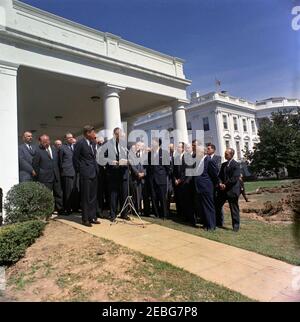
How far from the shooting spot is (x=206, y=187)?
7.76 meters

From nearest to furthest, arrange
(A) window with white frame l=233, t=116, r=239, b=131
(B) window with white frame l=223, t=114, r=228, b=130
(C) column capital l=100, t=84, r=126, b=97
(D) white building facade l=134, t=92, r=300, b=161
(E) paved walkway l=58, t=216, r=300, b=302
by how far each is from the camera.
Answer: (E) paved walkway l=58, t=216, r=300, b=302 → (C) column capital l=100, t=84, r=126, b=97 → (D) white building facade l=134, t=92, r=300, b=161 → (B) window with white frame l=223, t=114, r=228, b=130 → (A) window with white frame l=233, t=116, r=239, b=131

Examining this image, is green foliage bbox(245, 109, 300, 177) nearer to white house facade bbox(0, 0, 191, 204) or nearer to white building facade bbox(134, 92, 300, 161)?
white building facade bbox(134, 92, 300, 161)

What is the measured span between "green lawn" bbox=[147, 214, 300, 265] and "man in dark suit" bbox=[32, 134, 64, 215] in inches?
94.4

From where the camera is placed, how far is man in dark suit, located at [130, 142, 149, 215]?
8289 millimetres

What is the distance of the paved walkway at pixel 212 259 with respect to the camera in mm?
4383

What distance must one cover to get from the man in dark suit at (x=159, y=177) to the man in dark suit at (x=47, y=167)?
2.40 m

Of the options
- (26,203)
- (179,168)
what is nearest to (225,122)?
(179,168)

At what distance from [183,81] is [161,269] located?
37.1 feet

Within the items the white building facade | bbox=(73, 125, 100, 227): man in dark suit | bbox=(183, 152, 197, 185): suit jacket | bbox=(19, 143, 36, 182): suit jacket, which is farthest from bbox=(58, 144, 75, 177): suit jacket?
the white building facade

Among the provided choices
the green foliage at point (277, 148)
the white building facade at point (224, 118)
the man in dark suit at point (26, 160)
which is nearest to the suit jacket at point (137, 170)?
the man in dark suit at point (26, 160)

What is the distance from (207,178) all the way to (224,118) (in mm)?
43537

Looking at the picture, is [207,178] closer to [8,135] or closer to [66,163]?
[66,163]

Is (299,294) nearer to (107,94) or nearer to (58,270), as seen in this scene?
(58,270)

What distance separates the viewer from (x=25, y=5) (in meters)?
10.0
